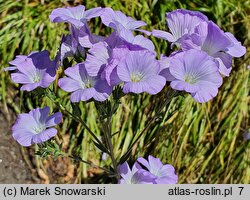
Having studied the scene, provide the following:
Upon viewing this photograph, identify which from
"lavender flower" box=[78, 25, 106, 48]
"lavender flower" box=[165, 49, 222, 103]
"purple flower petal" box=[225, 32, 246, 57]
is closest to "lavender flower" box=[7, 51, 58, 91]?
"lavender flower" box=[78, 25, 106, 48]

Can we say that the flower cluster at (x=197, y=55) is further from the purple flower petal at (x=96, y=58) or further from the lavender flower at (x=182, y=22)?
the purple flower petal at (x=96, y=58)

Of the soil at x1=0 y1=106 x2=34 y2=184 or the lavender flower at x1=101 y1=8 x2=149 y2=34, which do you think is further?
the soil at x1=0 y1=106 x2=34 y2=184

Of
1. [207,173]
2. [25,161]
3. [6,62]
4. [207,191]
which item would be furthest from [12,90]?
[207,191]

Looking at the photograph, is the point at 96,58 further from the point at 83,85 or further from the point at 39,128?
the point at 39,128

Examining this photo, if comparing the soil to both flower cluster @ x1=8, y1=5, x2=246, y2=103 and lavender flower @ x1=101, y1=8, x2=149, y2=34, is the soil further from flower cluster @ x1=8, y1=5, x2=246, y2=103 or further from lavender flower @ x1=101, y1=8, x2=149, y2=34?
lavender flower @ x1=101, y1=8, x2=149, y2=34

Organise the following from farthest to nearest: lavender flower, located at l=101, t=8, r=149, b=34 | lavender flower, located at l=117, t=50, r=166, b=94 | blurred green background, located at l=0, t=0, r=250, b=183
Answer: blurred green background, located at l=0, t=0, r=250, b=183 < lavender flower, located at l=101, t=8, r=149, b=34 < lavender flower, located at l=117, t=50, r=166, b=94
